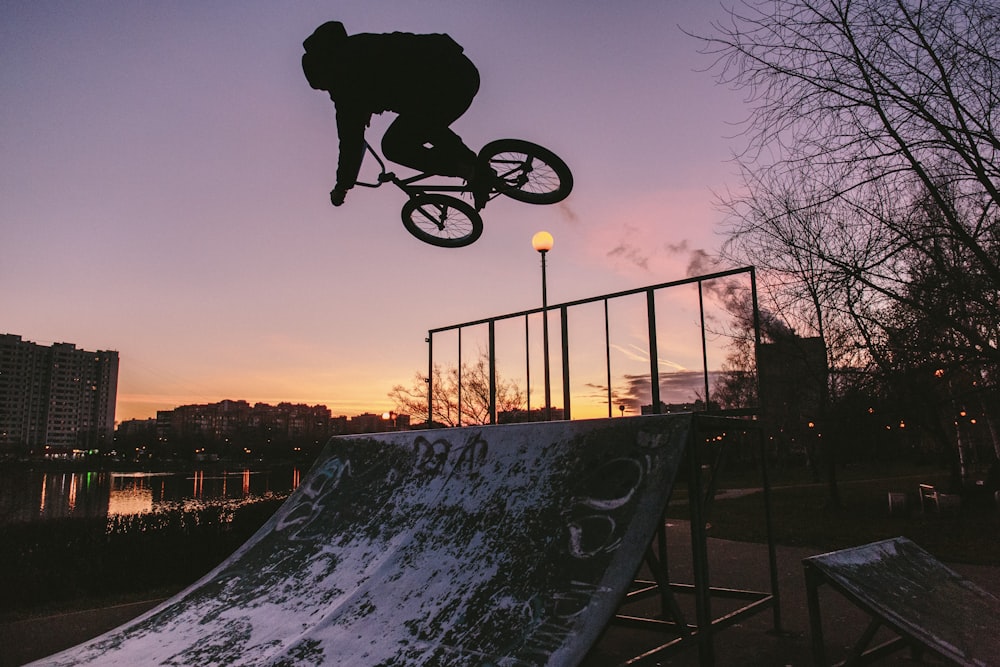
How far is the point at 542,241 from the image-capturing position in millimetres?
7961

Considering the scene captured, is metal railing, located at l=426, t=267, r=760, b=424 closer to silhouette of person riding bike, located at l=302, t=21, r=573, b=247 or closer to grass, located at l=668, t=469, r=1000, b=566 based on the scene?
silhouette of person riding bike, located at l=302, t=21, r=573, b=247

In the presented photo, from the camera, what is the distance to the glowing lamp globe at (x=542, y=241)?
7902 millimetres

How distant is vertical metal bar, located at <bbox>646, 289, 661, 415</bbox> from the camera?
516 cm

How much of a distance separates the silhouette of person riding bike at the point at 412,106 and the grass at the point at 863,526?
26.1 feet

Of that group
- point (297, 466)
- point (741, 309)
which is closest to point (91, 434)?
point (297, 466)

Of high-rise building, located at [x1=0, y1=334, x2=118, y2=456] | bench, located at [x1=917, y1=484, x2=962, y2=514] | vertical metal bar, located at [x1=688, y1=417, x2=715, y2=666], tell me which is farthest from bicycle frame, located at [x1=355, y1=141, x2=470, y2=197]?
high-rise building, located at [x1=0, y1=334, x2=118, y2=456]

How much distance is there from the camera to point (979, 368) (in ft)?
17.1

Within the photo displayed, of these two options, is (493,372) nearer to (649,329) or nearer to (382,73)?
(649,329)

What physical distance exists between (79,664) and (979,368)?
Result: 24.4 ft

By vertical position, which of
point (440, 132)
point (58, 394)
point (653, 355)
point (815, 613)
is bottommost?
point (815, 613)

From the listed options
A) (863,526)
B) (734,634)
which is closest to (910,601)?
(734,634)

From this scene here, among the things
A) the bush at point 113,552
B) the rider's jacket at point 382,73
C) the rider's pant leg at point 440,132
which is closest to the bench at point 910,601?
the rider's pant leg at point 440,132

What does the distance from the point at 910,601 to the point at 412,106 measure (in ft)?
14.1

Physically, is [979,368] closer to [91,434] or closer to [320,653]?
[320,653]
